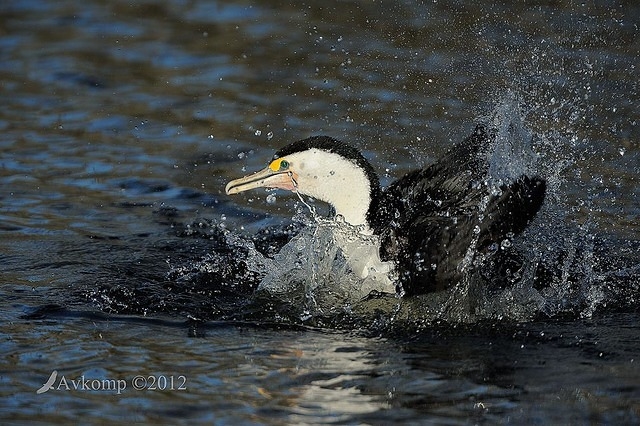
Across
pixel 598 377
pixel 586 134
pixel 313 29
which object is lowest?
pixel 598 377

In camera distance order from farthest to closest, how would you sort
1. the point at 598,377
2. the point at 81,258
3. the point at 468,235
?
1. the point at 81,258
2. the point at 468,235
3. the point at 598,377

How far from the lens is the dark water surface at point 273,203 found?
19.2 ft

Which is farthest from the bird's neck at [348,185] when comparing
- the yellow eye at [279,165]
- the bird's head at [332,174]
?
the yellow eye at [279,165]

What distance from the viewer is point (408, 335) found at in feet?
21.6

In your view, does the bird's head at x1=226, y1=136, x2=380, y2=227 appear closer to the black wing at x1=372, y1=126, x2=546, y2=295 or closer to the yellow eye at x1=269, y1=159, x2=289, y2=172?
the yellow eye at x1=269, y1=159, x2=289, y2=172

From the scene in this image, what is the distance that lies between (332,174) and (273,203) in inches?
77.8

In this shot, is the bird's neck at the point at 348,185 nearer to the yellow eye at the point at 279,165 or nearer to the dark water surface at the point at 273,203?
the yellow eye at the point at 279,165

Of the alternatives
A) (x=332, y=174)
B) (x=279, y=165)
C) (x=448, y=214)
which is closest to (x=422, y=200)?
(x=448, y=214)

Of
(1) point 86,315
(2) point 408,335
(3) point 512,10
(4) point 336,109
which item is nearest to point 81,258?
(1) point 86,315

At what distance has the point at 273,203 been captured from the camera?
9.32 metres

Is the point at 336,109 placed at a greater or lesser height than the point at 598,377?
greater

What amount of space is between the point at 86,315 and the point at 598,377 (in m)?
3.01

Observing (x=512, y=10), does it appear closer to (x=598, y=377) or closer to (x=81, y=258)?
(x=81, y=258)

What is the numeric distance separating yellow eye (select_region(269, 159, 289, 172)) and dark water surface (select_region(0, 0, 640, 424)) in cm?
71
